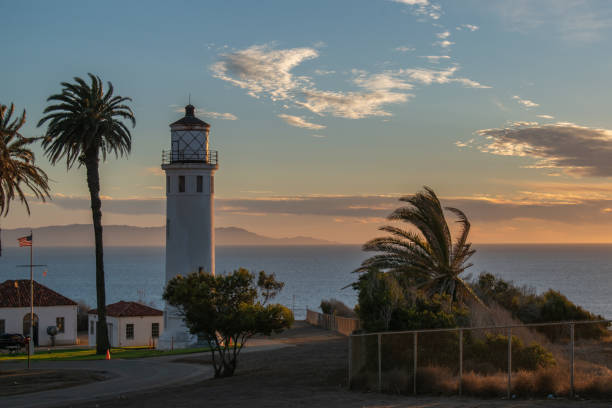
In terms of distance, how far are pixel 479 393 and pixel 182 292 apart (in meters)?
14.5

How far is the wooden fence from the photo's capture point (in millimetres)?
47188

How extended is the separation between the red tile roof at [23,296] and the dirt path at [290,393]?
22.0 m

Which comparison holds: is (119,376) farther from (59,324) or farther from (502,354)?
(59,324)

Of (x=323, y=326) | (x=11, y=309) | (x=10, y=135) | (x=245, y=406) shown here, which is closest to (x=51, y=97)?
(x=10, y=135)

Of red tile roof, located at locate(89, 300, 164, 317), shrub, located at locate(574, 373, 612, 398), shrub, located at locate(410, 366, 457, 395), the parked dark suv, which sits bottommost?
the parked dark suv

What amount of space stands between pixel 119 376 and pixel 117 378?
70cm

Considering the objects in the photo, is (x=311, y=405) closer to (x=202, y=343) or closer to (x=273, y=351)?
(x=273, y=351)

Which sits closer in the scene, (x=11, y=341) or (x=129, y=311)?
(x=11, y=341)

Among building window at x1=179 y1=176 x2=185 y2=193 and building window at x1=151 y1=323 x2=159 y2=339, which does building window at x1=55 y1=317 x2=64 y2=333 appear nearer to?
building window at x1=151 y1=323 x2=159 y2=339

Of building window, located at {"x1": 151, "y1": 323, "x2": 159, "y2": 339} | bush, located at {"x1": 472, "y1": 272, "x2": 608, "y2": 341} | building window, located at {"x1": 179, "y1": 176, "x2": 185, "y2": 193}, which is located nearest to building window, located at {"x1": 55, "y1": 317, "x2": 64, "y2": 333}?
building window, located at {"x1": 151, "y1": 323, "x2": 159, "y2": 339}

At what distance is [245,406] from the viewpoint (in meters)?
19.4

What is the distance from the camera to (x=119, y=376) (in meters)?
33.4

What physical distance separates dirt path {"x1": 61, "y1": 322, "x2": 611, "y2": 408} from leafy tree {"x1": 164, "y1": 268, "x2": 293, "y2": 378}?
190 cm

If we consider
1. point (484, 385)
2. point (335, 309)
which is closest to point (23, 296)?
point (335, 309)
